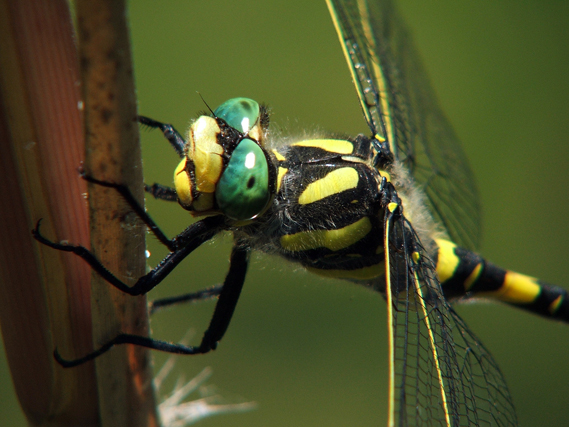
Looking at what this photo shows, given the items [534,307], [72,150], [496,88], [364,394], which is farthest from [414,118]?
[496,88]

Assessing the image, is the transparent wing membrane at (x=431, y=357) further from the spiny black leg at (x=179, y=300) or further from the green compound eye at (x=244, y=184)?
the spiny black leg at (x=179, y=300)

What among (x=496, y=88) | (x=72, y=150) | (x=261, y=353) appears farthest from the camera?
(x=496, y=88)

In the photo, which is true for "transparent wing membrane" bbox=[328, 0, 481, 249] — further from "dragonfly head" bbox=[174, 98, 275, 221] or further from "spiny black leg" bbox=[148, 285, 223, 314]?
"spiny black leg" bbox=[148, 285, 223, 314]

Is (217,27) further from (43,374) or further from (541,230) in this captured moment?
(43,374)

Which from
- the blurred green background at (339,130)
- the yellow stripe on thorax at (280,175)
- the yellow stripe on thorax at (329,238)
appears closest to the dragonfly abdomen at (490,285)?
the yellow stripe on thorax at (329,238)

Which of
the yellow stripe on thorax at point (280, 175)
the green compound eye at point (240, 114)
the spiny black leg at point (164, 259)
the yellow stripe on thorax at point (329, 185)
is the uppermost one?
the green compound eye at point (240, 114)

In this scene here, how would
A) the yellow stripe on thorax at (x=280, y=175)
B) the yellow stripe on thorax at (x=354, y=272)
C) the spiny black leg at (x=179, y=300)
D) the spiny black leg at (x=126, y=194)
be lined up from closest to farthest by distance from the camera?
the spiny black leg at (x=126, y=194), the yellow stripe on thorax at (x=280, y=175), the yellow stripe on thorax at (x=354, y=272), the spiny black leg at (x=179, y=300)

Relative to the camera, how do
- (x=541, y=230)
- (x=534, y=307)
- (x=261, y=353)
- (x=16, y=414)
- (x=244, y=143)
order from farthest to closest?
(x=541, y=230) → (x=261, y=353) → (x=16, y=414) → (x=534, y=307) → (x=244, y=143)
